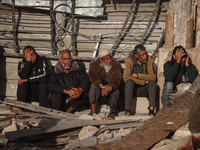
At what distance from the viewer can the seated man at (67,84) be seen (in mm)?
6551

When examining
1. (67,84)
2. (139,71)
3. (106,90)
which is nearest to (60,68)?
(67,84)

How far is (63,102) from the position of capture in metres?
6.81

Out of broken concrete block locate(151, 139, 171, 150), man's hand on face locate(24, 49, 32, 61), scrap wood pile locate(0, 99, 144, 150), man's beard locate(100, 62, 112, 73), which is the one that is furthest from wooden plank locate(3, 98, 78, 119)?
broken concrete block locate(151, 139, 171, 150)

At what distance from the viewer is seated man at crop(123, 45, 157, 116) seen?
6.34 metres

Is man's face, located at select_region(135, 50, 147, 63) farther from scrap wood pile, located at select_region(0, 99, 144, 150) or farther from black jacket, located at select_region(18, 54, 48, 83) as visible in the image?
black jacket, located at select_region(18, 54, 48, 83)

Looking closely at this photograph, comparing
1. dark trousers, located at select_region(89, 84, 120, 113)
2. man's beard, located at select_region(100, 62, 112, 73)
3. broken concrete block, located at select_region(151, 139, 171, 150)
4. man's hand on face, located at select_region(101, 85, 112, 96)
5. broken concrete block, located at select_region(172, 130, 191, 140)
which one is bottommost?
broken concrete block, located at select_region(151, 139, 171, 150)

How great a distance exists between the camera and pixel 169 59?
21.8ft

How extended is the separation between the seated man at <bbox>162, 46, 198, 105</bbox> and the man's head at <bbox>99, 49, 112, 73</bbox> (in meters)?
1.19

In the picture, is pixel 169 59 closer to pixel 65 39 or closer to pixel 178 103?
pixel 178 103

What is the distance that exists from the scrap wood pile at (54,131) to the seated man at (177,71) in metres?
1.16

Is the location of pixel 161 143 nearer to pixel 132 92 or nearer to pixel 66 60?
pixel 132 92

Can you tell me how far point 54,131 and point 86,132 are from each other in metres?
0.55

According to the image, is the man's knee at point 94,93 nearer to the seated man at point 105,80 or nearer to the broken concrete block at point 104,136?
the seated man at point 105,80

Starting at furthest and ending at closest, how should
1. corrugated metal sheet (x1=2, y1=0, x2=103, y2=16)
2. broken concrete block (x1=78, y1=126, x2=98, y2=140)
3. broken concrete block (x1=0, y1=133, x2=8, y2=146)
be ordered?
corrugated metal sheet (x1=2, y1=0, x2=103, y2=16)
broken concrete block (x1=78, y1=126, x2=98, y2=140)
broken concrete block (x1=0, y1=133, x2=8, y2=146)
